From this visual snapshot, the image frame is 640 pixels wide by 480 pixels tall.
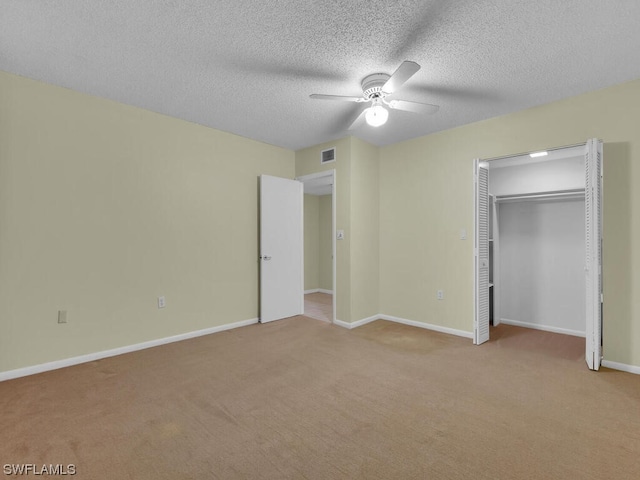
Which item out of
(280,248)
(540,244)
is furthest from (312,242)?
(540,244)

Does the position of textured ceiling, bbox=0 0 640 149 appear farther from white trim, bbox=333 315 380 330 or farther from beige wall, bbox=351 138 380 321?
white trim, bbox=333 315 380 330

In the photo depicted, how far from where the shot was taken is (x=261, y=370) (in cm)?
297

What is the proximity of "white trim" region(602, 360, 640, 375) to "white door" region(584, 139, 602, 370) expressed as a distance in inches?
6.5

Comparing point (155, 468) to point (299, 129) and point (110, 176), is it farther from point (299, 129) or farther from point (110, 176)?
point (299, 129)

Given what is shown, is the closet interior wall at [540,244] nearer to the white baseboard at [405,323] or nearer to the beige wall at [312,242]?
the white baseboard at [405,323]

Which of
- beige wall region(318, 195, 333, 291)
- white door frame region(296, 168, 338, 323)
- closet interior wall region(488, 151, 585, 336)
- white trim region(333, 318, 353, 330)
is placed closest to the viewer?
closet interior wall region(488, 151, 585, 336)

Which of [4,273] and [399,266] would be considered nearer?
[4,273]

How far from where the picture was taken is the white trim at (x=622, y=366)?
292 cm

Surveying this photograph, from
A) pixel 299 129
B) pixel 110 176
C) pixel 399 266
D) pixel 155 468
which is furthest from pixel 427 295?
pixel 110 176

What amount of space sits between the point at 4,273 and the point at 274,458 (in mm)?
2843

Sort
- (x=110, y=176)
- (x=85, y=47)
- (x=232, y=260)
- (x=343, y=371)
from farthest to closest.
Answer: (x=232, y=260) < (x=110, y=176) < (x=343, y=371) < (x=85, y=47)

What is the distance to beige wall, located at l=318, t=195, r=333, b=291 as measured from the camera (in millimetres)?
7570

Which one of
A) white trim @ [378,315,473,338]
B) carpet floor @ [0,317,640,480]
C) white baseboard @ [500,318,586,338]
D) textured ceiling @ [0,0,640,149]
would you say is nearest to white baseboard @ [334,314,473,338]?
white trim @ [378,315,473,338]

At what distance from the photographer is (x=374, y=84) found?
2779 mm
